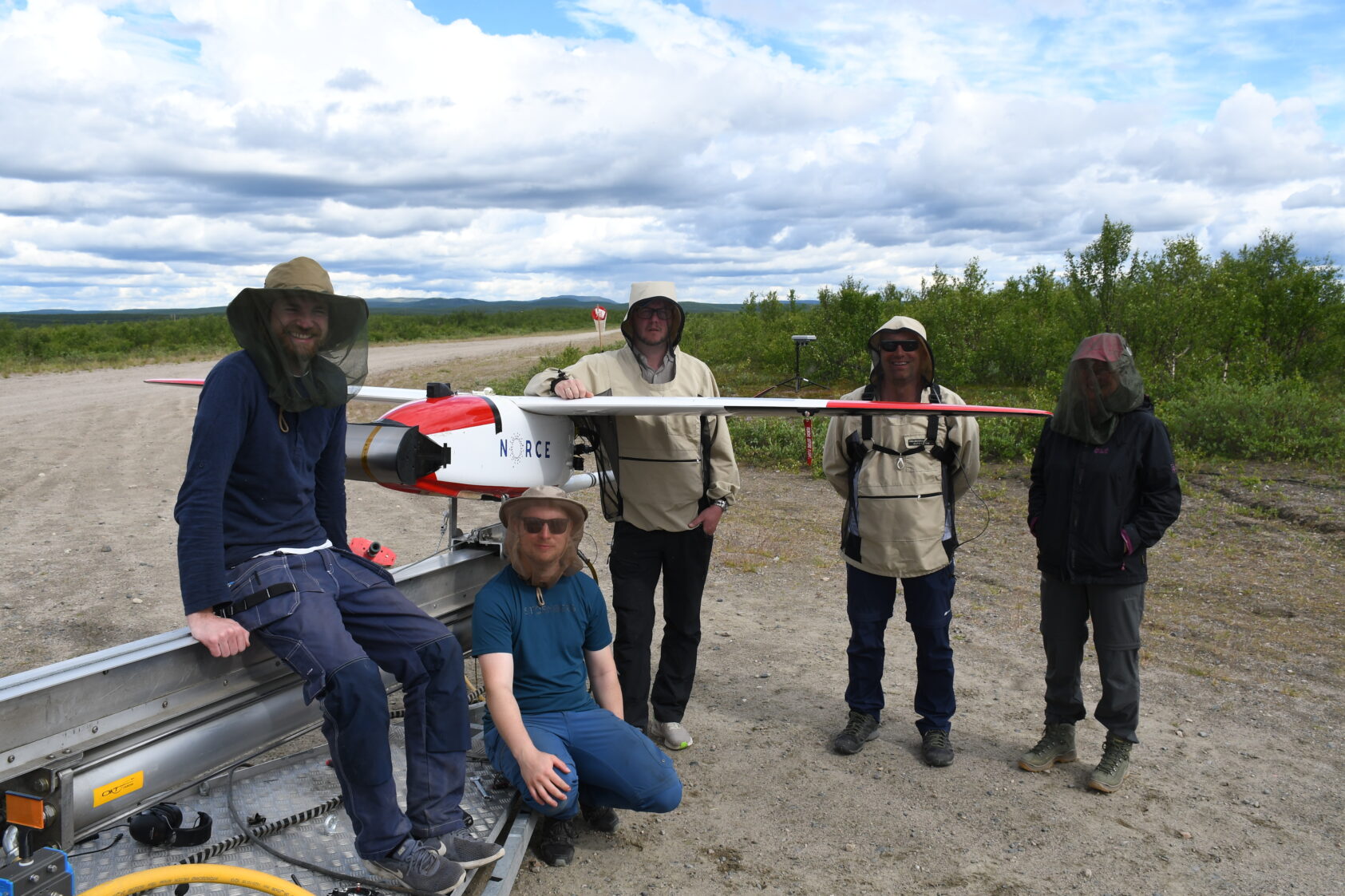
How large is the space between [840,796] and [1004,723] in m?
1.23

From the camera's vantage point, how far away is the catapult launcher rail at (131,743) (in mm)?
2215

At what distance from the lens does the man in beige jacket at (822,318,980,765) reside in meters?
4.11

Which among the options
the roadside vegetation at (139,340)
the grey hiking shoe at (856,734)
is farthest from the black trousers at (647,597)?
the roadside vegetation at (139,340)

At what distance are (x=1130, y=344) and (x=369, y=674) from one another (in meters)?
14.5

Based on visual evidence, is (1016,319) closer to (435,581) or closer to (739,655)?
(739,655)

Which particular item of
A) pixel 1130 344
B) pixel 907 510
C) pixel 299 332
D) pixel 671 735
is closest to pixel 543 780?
pixel 671 735

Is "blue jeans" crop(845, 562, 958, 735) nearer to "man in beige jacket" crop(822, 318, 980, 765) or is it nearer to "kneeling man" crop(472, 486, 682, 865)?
"man in beige jacket" crop(822, 318, 980, 765)

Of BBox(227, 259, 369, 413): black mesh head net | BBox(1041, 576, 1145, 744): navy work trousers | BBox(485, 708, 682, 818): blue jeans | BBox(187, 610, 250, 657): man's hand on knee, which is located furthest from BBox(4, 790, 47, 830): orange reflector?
BBox(1041, 576, 1145, 744): navy work trousers

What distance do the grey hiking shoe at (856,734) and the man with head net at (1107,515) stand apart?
3.17 feet

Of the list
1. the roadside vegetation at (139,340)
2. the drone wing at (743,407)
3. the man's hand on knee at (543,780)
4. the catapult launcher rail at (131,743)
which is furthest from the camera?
the roadside vegetation at (139,340)

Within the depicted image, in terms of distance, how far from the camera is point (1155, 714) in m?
4.79

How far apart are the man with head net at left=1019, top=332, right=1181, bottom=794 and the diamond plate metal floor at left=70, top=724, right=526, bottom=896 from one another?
2572mm

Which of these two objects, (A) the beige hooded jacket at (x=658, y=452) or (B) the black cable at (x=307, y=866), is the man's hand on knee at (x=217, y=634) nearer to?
(B) the black cable at (x=307, y=866)

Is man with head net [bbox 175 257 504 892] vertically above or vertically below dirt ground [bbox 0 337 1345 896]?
above
